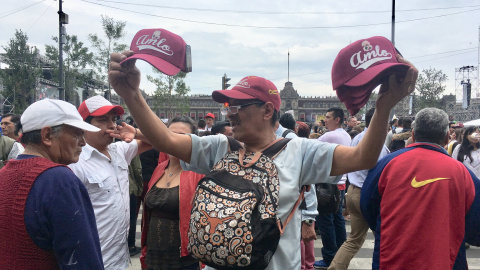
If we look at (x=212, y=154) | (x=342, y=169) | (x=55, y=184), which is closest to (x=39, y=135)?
(x=55, y=184)

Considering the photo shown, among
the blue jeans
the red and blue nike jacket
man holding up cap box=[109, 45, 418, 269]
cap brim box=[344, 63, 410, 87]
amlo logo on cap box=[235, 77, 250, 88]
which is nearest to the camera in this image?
cap brim box=[344, 63, 410, 87]

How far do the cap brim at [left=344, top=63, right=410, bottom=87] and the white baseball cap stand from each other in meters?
1.43

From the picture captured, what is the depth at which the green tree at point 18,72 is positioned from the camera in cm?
3164

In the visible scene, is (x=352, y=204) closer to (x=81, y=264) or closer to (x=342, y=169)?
(x=342, y=169)

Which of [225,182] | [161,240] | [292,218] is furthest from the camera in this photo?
[161,240]

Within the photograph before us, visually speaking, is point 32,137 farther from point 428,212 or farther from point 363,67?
point 428,212

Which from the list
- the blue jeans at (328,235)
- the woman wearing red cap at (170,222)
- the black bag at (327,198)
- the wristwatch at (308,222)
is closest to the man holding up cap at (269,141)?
the woman wearing red cap at (170,222)

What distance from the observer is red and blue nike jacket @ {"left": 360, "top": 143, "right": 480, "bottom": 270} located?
8.29 feet

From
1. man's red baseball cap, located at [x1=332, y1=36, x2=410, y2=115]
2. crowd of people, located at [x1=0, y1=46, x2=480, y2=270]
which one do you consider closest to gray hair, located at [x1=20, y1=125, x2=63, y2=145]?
crowd of people, located at [x1=0, y1=46, x2=480, y2=270]

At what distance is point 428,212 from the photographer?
101 inches

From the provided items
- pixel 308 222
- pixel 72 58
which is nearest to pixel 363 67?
pixel 308 222

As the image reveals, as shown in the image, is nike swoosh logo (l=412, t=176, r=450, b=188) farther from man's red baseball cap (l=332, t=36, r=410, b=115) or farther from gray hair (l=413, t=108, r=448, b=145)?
man's red baseball cap (l=332, t=36, r=410, b=115)

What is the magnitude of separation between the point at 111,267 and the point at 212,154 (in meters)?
1.30

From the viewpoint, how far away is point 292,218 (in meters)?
2.01
